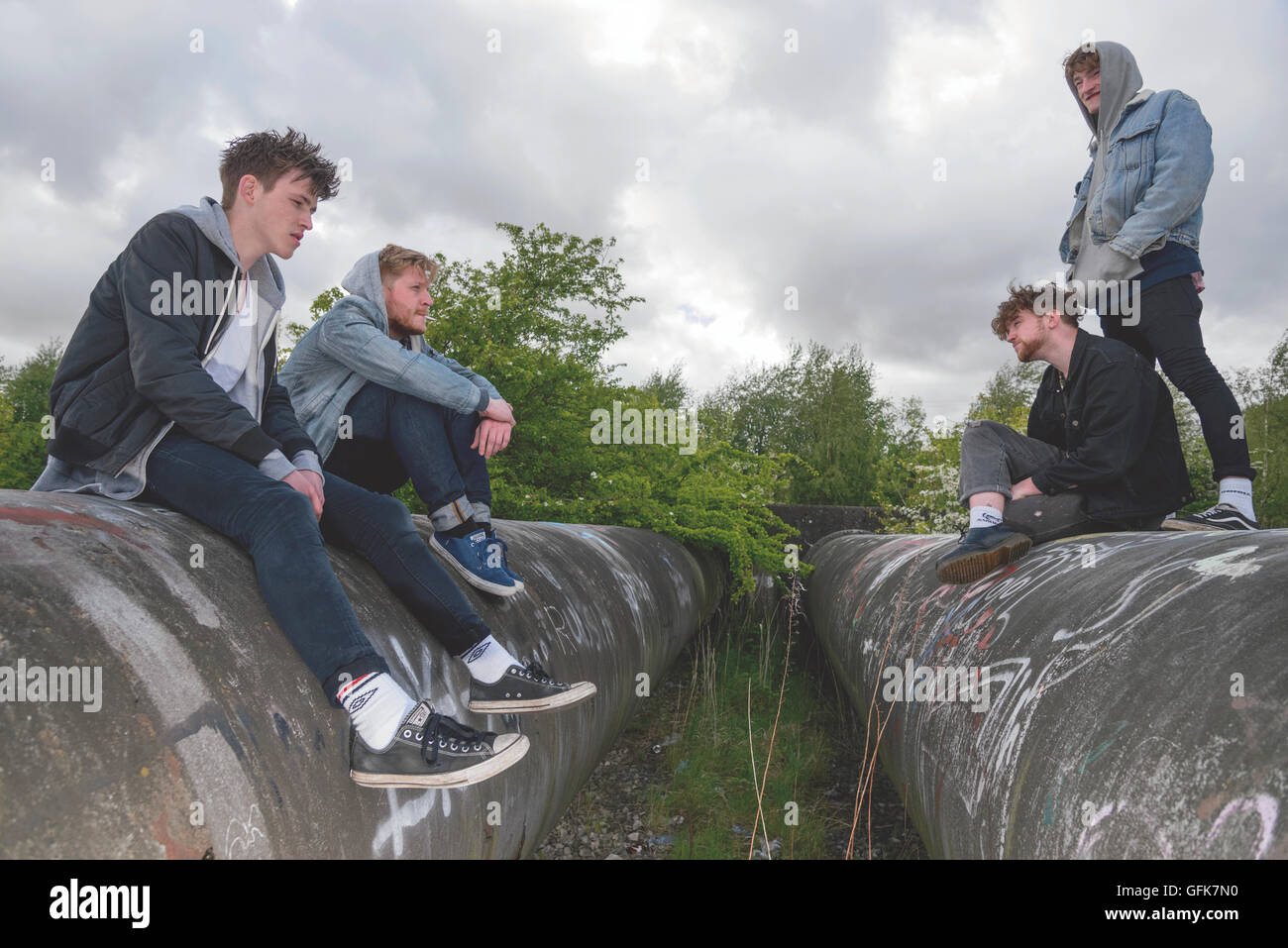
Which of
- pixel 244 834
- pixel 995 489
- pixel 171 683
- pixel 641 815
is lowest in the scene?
pixel 641 815

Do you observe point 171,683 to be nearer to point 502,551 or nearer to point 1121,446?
point 502,551

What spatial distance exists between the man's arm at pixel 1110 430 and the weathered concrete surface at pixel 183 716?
82.7 inches

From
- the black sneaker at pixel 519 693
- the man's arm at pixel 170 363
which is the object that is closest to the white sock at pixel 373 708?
the black sneaker at pixel 519 693

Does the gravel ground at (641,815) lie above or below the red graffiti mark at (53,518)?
below

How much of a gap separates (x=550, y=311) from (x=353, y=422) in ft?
26.4

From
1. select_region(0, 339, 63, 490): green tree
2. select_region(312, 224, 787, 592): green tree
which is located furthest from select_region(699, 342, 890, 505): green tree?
select_region(0, 339, 63, 490): green tree

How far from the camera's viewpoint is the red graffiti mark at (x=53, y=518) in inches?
49.5

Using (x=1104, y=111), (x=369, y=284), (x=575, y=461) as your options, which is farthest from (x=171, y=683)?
(x=575, y=461)

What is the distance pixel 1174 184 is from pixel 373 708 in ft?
10.8

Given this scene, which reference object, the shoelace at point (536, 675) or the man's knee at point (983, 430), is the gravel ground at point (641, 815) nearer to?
the shoelace at point (536, 675)

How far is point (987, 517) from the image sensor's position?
2.67 meters

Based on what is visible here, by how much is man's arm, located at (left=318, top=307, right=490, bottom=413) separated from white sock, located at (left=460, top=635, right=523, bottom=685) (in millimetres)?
1021

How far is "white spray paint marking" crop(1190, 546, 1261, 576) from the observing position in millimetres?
1373
